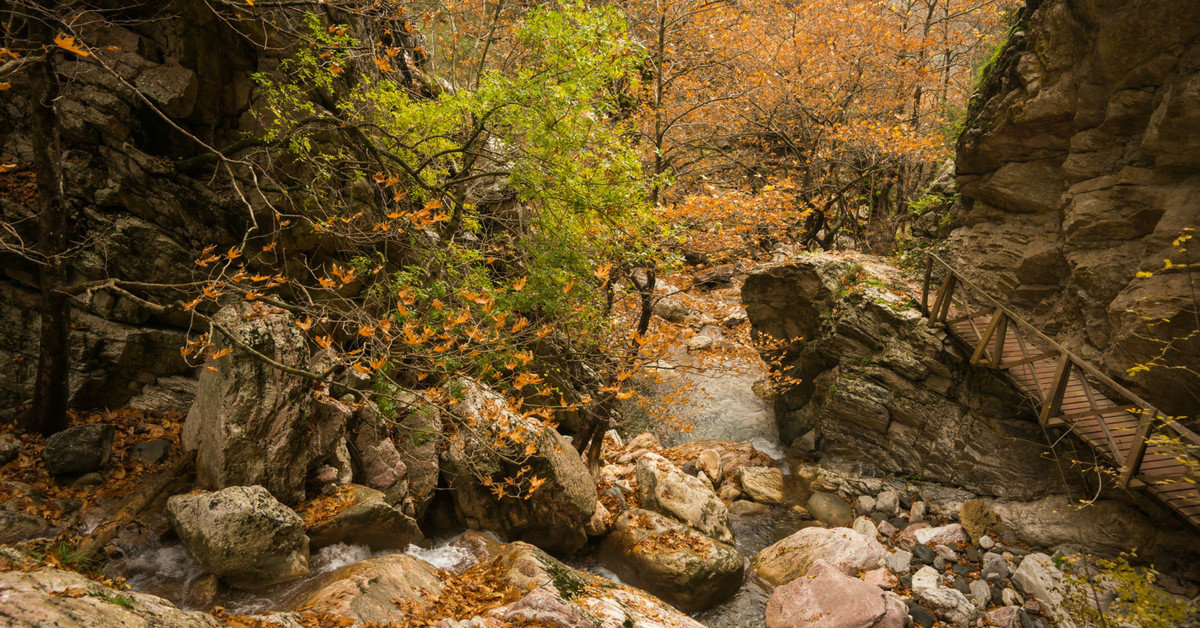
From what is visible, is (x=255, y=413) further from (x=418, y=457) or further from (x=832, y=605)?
(x=832, y=605)

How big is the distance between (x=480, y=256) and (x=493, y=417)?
216cm

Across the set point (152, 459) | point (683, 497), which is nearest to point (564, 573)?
point (683, 497)

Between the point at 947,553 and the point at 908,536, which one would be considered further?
the point at 908,536

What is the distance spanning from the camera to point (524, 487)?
808cm

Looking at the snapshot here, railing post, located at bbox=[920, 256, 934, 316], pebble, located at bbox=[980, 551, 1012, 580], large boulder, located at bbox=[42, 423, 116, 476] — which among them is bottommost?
pebble, located at bbox=[980, 551, 1012, 580]

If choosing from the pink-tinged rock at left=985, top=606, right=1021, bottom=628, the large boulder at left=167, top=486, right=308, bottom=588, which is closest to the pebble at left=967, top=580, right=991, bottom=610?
the pink-tinged rock at left=985, top=606, right=1021, bottom=628

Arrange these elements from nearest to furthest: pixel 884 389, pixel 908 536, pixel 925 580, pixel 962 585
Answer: pixel 962 585 < pixel 925 580 < pixel 908 536 < pixel 884 389

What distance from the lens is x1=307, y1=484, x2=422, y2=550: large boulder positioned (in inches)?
242

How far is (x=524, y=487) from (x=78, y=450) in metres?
5.22

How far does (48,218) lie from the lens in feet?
17.8

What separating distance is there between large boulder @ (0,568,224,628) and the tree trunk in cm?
334

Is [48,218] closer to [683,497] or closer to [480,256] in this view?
[480,256]

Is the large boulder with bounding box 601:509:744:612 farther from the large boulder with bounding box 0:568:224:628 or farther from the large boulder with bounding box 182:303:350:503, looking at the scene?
the large boulder with bounding box 0:568:224:628

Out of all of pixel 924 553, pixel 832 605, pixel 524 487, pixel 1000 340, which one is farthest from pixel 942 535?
pixel 524 487
